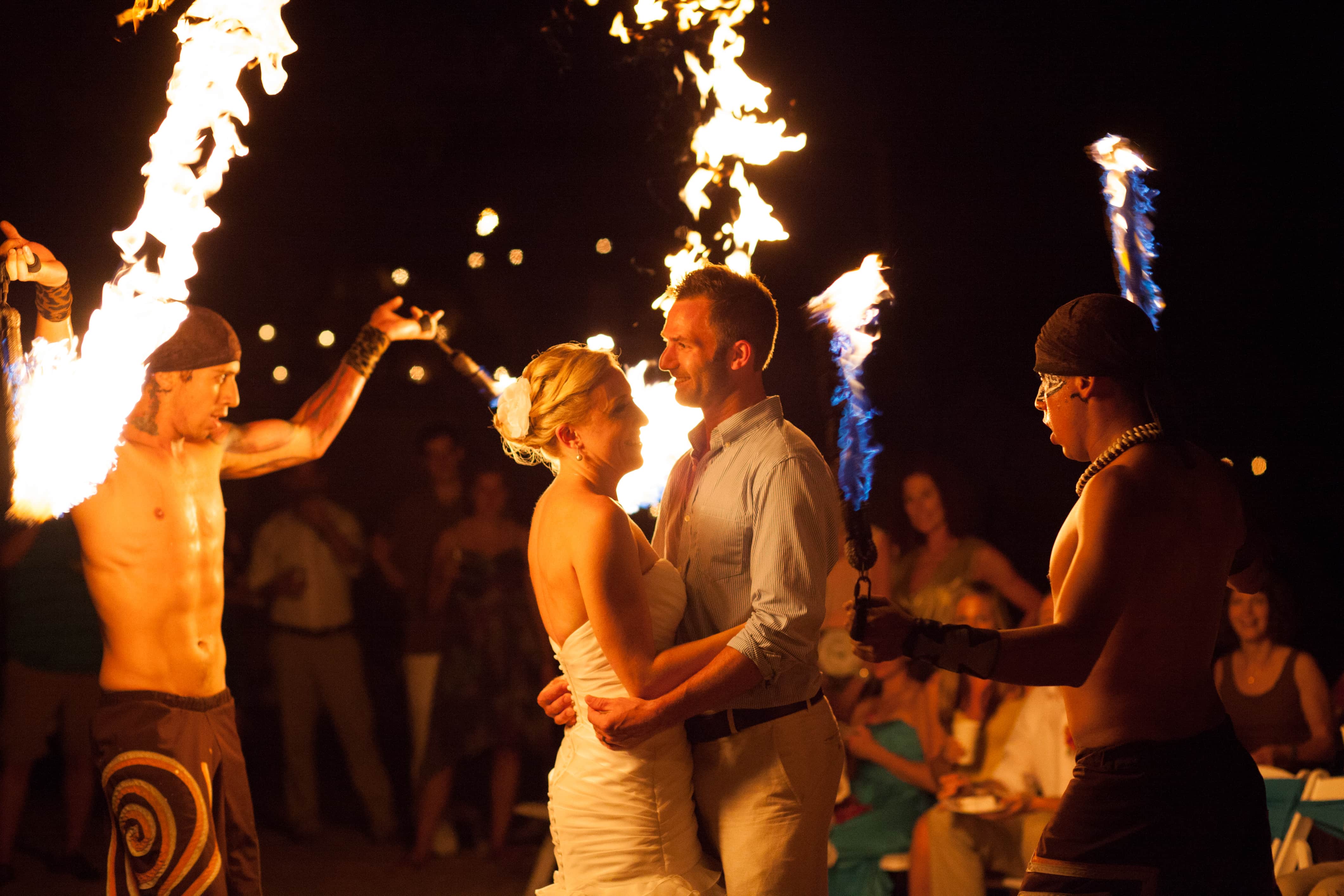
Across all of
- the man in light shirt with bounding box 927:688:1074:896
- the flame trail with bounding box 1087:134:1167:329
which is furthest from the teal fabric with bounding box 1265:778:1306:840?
the flame trail with bounding box 1087:134:1167:329

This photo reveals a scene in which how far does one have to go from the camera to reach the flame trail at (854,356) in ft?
7.01

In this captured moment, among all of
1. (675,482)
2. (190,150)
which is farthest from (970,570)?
(190,150)

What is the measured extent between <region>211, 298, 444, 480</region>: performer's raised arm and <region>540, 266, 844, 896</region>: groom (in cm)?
132

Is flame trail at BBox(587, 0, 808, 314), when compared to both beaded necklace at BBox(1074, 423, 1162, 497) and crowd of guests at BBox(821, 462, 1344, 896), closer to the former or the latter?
crowd of guests at BBox(821, 462, 1344, 896)

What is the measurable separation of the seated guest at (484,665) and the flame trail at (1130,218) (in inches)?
113

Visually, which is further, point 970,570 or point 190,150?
point 970,570

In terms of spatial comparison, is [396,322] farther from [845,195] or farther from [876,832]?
[845,195]

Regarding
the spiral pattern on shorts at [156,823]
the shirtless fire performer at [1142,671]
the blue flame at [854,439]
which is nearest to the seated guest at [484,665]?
the spiral pattern on shorts at [156,823]

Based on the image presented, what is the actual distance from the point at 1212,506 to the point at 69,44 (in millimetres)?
4611

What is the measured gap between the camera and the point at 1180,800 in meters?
1.93

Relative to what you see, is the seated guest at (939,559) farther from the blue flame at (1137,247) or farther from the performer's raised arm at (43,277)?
the performer's raised arm at (43,277)

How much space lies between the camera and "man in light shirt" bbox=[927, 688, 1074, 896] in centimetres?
350

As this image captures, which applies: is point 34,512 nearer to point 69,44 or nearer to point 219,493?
point 219,493

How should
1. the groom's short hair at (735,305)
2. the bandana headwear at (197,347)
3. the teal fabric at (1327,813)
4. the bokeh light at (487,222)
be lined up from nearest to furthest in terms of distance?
the groom's short hair at (735,305) < the bandana headwear at (197,347) < the teal fabric at (1327,813) < the bokeh light at (487,222)
